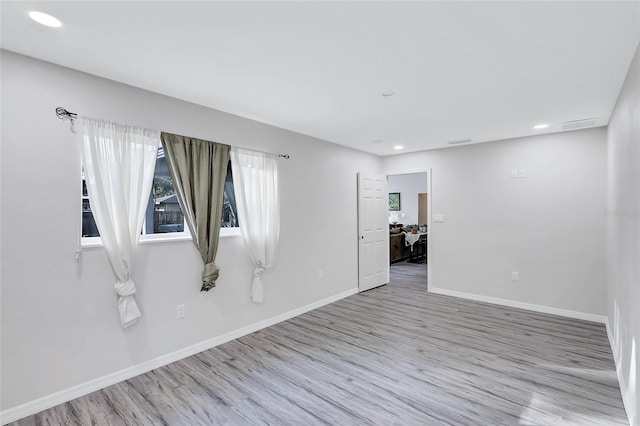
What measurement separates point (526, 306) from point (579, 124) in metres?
2.48

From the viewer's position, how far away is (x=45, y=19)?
1.79 meters

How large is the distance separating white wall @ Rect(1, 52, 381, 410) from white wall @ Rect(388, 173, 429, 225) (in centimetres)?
740

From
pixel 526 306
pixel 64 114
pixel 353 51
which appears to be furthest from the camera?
pixel 526 306

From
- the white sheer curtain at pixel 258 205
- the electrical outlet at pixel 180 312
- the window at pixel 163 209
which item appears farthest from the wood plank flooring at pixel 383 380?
the window at pixel 163 209

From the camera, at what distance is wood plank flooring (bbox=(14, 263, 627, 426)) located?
217 centimetres

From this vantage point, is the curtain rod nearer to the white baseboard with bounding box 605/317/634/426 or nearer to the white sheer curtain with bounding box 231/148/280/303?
the white sheer curtain with bounding box 231/148/280/303

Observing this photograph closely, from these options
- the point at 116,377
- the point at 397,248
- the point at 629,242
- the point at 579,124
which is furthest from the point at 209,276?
the point at 397,248

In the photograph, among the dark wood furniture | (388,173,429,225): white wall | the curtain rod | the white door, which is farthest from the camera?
(388,173,429,225): white wall

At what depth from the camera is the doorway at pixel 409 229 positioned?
6998mm

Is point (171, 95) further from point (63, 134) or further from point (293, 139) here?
point (293, 139)

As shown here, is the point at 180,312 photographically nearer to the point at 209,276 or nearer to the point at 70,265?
the point at 209,276

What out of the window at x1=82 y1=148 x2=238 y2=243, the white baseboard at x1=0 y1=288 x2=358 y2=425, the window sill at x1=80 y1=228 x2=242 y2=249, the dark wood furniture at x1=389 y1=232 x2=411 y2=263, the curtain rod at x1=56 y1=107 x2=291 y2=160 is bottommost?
the white baseboard at x1=0 y1=288 x2=358 y2=425

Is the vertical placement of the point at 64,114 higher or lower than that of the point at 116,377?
higher

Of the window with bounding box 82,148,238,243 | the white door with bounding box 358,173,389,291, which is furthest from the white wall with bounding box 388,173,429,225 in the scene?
the window with bounding box 82,148,238,243
